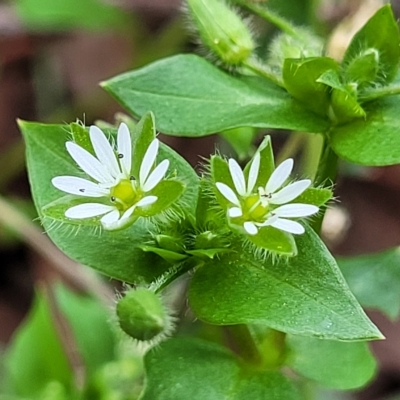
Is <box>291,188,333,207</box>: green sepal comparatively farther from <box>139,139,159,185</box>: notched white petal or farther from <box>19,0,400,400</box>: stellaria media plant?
<box>139,139,159,185</box>: notched white petal

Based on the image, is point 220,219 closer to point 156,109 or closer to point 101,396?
point 156,109

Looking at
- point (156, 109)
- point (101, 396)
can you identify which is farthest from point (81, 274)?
point (156, 109)

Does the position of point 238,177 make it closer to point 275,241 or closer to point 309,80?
point 275,241

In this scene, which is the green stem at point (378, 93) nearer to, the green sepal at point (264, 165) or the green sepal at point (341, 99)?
the green sepal at point (341, 99)

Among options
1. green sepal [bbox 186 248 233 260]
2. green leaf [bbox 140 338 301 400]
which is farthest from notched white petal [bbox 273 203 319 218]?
green leaf [bbox 140 338 301 400]

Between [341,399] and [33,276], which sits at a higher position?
[341,399]

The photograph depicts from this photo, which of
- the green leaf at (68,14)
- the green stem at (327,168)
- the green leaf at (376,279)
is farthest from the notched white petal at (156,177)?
the green leaf at (68,14)

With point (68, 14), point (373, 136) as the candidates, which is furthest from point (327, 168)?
point (68, 14)
